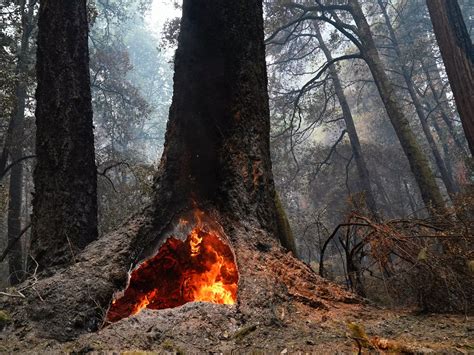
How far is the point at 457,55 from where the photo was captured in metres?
5.49

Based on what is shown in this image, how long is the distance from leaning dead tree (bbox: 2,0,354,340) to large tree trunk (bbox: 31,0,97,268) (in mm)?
535

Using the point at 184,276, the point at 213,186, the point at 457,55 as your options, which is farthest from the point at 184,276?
the point at 457,55

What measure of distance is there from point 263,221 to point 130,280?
1486mm

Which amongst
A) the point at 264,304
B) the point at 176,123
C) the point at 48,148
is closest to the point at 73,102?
the point at 48,148

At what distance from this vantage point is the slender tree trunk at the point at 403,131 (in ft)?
26.9

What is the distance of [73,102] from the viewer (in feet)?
13.5

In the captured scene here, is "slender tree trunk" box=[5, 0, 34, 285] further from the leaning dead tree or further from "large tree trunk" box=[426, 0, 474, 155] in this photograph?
"large tree trunk" box=[426, 0, 474, 155]

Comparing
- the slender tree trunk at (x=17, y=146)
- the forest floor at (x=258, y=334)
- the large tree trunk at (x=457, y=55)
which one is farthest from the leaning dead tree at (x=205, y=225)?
the slender tree trunk at (x=17, y=146)

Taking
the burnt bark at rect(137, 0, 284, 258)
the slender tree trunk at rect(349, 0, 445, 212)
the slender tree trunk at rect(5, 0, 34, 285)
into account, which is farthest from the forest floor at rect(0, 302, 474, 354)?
the slender tree trunk at rect(5, 0, 34, 285)

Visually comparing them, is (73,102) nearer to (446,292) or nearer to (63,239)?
(63,239)

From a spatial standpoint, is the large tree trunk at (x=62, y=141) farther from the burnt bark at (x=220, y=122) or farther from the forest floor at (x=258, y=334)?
the forest floor at (x=258, y=334)

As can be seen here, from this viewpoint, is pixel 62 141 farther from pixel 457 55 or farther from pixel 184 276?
pixel 457 55

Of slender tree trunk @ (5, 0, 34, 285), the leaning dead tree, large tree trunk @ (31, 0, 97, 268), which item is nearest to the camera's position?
the leaning dead tree

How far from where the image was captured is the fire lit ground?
10.7ft
